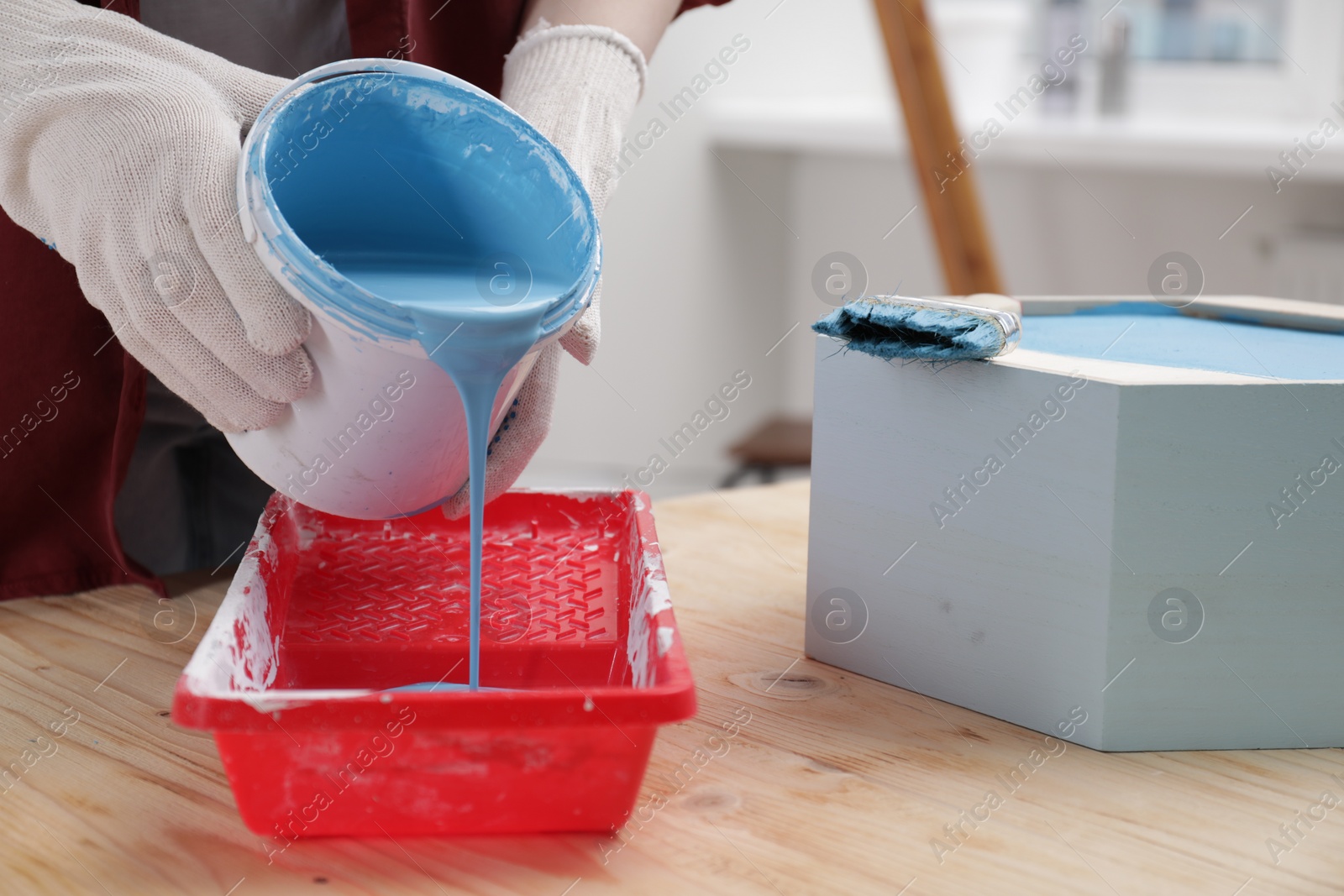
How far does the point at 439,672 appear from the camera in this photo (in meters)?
0.64

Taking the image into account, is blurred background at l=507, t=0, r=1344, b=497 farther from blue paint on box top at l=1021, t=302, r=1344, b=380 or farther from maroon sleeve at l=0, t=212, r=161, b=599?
blue paint on box top at l=1021, t=302, r=1344, b=380

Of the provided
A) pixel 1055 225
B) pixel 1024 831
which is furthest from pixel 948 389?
pixel 1055 225

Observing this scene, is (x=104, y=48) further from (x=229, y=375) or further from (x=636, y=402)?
(x=636, y=402)

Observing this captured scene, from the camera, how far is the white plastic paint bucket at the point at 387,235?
508 mm

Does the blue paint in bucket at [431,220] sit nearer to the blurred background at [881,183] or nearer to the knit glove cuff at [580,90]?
the knit glove cuff at [580,90]

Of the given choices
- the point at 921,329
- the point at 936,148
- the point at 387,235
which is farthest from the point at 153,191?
the point at 936,148

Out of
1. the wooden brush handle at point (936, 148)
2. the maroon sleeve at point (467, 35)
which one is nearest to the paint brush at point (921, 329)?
the maroon sleeve at point (467, 35)

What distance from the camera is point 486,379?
53 cm

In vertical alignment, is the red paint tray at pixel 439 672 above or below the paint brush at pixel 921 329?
below

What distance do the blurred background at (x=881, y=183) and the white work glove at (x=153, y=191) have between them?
1.33 m

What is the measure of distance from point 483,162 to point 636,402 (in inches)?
60.5

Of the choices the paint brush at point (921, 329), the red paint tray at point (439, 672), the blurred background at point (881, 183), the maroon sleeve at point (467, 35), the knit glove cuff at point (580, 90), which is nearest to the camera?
the red paint tray at point (439, 672)

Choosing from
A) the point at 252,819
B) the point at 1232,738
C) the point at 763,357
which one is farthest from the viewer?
the point at 763,357

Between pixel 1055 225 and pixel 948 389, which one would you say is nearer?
pixel 948 389
